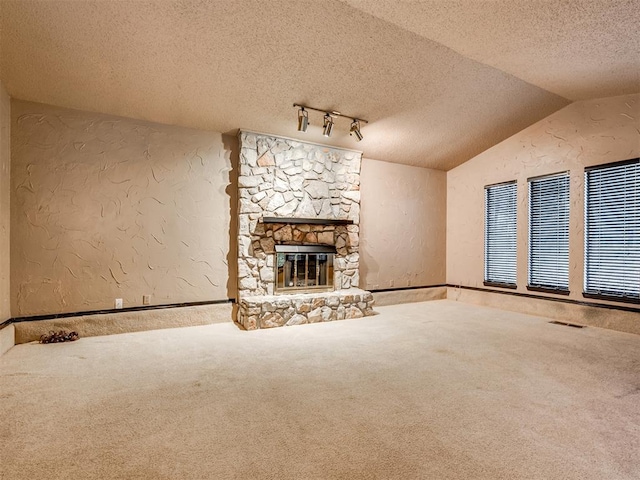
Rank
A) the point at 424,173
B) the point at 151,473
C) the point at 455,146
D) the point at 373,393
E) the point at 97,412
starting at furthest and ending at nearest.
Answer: the point at 424,173 < the point at 455,146 < the point at 373,393 < the point at 97,412 < the point at 151,473

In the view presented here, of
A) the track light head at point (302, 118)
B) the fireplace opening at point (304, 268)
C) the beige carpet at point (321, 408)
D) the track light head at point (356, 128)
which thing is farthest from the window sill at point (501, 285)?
the track light head at point (302, 118)

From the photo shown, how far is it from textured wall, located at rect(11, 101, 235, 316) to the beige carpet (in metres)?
0.69

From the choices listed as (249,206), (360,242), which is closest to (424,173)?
(360,242)

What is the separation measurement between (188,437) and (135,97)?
138 inches

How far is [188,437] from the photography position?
1.90 meters

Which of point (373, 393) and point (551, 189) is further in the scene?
point (551, 189)

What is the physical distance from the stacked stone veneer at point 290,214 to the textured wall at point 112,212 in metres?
0.32

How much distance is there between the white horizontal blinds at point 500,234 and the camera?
564cm

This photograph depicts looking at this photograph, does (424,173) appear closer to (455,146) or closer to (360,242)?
(455,146)

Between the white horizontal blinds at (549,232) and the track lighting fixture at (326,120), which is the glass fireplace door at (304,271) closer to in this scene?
the track lighting fixture at (326,120)

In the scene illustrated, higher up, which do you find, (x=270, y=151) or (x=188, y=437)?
(x=270, y=151)

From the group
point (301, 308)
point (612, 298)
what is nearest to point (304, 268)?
point (301, 308)

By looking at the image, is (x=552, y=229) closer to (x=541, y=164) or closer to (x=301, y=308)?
(x=541, y=164)

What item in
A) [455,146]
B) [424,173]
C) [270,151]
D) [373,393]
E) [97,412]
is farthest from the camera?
[424,173]
